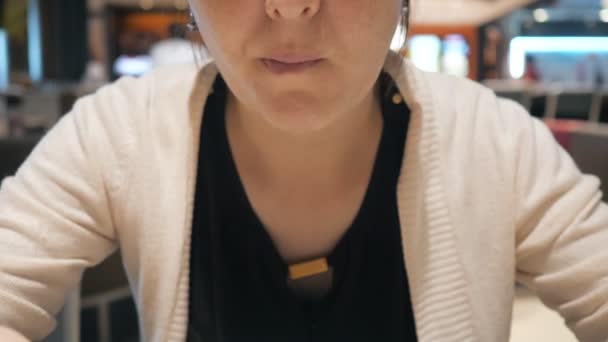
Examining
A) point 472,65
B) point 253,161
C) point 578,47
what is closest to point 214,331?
point 253,161

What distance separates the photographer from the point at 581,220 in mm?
609

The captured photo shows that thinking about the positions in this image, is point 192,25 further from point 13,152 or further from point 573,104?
point 573,104

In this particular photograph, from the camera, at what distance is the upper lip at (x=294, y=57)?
1.63ft

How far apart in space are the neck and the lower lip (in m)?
0.15

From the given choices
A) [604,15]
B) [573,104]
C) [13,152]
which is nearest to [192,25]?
[13,152]

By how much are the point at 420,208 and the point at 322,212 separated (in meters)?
0.11

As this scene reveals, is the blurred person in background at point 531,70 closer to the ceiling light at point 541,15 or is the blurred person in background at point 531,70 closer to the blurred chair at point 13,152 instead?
the ceiling light at point 541,15

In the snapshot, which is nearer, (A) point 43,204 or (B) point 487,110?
(A) point 43,204

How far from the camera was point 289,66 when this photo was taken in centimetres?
50

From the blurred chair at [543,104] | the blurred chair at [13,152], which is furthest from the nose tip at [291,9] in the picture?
the blurred chair at [543,104]

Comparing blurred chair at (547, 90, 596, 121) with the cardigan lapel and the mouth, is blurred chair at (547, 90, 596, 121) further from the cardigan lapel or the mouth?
the mouth

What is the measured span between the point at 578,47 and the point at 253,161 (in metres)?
8.95

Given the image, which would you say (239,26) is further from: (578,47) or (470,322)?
(578,47)

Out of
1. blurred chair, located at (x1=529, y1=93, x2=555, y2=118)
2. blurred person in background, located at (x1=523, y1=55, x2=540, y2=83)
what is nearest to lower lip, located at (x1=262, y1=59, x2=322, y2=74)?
blurred chair, located at (x1=529, y1=93, x2=555, y2=118)
